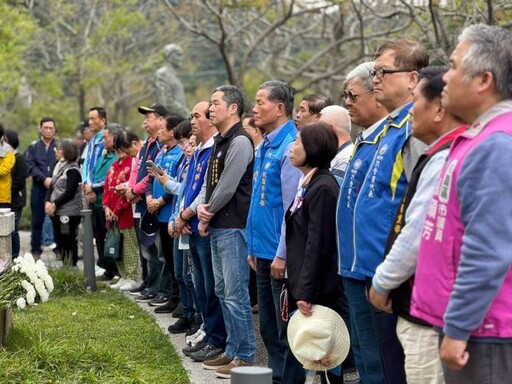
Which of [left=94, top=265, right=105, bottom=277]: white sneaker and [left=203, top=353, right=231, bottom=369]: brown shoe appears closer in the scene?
[left=203, top=353, right=231, bottom=369]: brown shoe

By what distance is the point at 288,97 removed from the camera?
7234 mm

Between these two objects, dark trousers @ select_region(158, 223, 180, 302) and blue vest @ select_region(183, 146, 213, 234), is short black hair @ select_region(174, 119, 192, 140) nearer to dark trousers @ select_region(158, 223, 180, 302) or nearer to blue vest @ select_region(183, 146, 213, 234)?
dark trousers @ select_region(158, 223, 180, 302)

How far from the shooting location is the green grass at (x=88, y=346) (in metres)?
7.11

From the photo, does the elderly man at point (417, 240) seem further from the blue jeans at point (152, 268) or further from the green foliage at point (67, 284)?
the green foliage at point (67, 284)

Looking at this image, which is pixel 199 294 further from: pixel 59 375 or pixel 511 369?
pixel 511 369

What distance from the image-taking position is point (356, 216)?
5141 mm

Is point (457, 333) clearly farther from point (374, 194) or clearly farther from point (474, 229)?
point (374, 194)

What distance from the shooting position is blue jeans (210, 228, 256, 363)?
7.59 m

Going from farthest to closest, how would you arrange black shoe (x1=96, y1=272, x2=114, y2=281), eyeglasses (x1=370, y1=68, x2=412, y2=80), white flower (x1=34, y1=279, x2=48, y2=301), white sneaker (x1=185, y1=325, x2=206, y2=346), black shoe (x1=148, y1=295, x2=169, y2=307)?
1. black shoe (x1=96, y1=272, x2=114, y2=281)
2. black shoe (x1=148, y1=295, x2=169, y2=307)
3. white sneaker (x1=185, y1=325, x2=206, y2=346)
4. white flower (x1=34, y1=279, x2=48, y2=301)
5. eyeglasses (x1=370, y1=68, x2=412, y2=80)

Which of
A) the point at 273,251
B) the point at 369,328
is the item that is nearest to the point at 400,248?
the point at 369,328

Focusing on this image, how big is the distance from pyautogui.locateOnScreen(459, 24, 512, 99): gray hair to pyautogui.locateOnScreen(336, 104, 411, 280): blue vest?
1283 millimetres

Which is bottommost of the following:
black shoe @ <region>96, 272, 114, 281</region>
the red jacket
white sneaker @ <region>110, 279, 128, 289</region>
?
black shoe @ <region>96, 272, 114, 281</region>

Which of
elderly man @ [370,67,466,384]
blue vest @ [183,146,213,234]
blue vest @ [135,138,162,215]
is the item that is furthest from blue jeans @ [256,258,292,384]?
blue vest @ [135,138,162,215]

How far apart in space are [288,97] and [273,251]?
1205 millimetres
